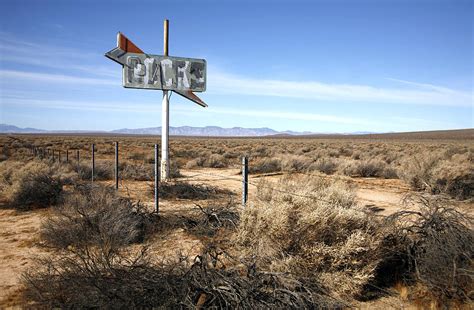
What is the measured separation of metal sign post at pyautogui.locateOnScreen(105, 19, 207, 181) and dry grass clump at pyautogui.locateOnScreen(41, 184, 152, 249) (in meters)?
5.70

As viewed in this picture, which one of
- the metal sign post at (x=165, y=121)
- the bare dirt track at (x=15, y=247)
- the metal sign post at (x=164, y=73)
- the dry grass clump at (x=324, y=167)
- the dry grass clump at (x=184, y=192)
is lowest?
the bare dirt track at (x=15, y=247)

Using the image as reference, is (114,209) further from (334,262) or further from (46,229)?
(334,262)

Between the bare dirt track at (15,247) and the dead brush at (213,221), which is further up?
the dead brush at (213,221)

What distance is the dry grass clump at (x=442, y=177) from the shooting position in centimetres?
1071

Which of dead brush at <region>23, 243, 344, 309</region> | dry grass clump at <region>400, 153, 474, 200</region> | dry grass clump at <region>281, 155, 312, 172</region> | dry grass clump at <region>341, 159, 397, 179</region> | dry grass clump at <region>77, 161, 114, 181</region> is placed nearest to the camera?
dead brush at <region>23, 243, 344, 309</region>

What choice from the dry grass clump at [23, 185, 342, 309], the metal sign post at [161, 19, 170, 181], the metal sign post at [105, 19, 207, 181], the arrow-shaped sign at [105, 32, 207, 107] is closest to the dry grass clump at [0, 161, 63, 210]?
the metal sign post at [161, 19, 170, 181]

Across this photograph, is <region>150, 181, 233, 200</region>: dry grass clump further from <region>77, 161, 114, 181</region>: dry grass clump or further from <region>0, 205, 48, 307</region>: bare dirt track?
<region>77, 161, 114, 181</region>: dry grass clump

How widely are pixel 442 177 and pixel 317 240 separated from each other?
818 centimetres

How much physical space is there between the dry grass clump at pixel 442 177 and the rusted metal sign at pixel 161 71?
832 cm

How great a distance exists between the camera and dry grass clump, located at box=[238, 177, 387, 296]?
4527 mm

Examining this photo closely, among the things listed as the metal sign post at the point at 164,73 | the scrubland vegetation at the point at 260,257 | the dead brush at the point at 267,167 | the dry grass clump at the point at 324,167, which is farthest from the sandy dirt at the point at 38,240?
the dead brush at the point at 267,167

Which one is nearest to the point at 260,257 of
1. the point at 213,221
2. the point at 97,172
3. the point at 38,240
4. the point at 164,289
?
the point at 164,289

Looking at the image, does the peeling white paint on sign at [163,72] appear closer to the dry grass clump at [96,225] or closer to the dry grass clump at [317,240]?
the dry grass clump at [96,225]

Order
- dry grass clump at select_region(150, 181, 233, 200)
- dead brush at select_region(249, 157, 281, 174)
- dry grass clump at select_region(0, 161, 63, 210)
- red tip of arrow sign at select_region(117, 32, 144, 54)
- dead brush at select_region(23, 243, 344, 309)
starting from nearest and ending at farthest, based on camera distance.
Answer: dead brush at select_region(23, 243, 344, 309) < dry grass clump at select_region(0, 161, 63, 210) < dry grass clump at select_region(150, 181, 233, 200) < red tip of arrow sign at select_region(117, 32, 144, 54) < dead brush at select_region(249, 157, 281, 174)
